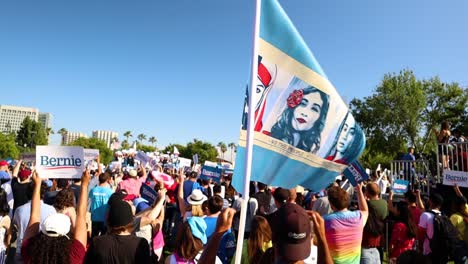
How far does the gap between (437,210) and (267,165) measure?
4011 mm

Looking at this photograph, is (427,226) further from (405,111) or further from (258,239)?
(405,111)

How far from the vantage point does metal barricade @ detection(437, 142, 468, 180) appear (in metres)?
9.52

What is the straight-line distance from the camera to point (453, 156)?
9961 mm

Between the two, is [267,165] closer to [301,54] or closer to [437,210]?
[301,54]

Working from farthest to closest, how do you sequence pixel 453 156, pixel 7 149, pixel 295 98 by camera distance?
pixel 7 149, pixel 453 156, pixel 295 98

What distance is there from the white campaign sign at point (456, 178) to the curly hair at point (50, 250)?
8718mm

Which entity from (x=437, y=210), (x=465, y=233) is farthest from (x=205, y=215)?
(x=465, y=233)

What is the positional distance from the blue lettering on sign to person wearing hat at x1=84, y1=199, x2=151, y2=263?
325 cm

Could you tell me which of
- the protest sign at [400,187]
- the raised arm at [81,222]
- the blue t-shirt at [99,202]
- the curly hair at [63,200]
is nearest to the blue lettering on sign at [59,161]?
the blue t-shirt at [99,202]

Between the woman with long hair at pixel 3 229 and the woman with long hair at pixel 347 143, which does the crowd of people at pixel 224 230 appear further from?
the woman with long hair at pixel 347 143

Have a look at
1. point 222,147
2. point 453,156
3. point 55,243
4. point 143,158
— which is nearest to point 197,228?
point 55,243

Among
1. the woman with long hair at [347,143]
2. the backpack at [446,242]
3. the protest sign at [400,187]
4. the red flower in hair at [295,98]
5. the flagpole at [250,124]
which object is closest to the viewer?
the flagpole at [250,124]

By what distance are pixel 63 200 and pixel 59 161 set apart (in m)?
1.82

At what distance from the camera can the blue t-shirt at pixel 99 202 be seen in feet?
23.0
